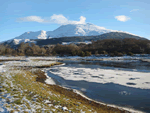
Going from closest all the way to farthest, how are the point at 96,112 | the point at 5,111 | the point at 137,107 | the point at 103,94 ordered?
the point at 5,111 < the point at 96,112 < the point at 137,107 < the point at 103,94

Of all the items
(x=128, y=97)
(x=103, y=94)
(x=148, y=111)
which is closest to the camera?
(x=148, y=111)

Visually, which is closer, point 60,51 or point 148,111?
point 148,111

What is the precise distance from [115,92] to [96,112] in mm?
5656

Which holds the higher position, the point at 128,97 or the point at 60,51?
the point at 60,51

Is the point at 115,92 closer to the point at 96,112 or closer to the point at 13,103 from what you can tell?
the point at 96,112

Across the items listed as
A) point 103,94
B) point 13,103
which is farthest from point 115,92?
point 13,103

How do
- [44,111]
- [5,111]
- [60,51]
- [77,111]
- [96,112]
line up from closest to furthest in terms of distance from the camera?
[5,111]
[44,111]
[77,111]
[96,112]
[60,51]

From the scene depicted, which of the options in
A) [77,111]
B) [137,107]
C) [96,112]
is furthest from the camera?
[137,107]

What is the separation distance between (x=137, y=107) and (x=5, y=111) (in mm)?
9513

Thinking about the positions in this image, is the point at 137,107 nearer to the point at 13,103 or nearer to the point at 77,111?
the point at 77,111

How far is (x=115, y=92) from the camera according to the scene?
12719mm

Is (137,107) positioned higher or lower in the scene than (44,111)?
lower

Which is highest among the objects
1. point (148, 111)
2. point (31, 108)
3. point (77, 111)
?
point (31, 108)

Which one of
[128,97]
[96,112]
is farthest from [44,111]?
[128,97]
